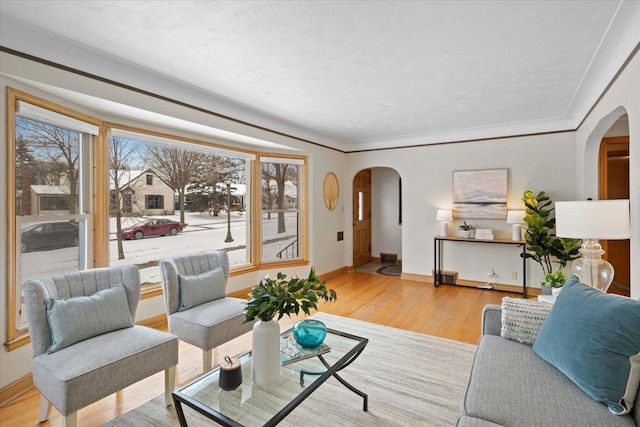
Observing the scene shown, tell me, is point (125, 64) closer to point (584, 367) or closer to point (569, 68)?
point (584, 367)

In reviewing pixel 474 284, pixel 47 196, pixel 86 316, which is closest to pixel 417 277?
pixel 474 284

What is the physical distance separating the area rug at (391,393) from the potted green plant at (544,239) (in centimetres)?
Result: 204

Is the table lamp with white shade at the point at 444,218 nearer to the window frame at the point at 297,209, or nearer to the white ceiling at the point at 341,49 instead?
the white ceiling at the point at 341,49

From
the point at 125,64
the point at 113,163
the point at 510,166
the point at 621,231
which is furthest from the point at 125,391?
the point at 510,166

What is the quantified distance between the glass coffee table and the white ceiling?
6.77ft

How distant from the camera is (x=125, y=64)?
2.59m

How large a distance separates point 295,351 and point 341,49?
213cm

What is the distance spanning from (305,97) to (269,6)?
1.59 meters

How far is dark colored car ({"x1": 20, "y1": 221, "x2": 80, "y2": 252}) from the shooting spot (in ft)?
7.86

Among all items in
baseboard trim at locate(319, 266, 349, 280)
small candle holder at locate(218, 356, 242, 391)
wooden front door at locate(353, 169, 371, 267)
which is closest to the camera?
small candle holder at locate(218, 356, 242, 391)

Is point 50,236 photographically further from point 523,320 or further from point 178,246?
point 523,320

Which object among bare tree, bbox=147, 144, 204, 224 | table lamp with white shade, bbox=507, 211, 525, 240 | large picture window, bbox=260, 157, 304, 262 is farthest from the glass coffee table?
table lamp with white shade, bbox=507, 211, 525, 240

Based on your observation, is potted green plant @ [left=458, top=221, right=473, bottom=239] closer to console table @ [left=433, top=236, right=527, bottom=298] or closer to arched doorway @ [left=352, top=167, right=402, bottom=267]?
console table @ [left=433, top=236, right=527, bottom=298]

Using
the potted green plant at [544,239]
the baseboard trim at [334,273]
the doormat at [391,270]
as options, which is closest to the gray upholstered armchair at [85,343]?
the baseboard trim at [334,273]
